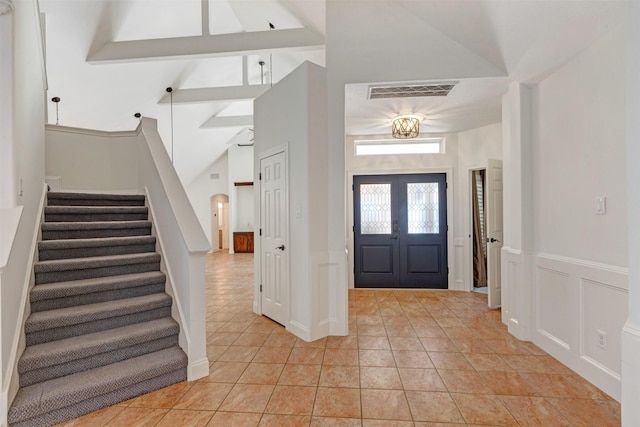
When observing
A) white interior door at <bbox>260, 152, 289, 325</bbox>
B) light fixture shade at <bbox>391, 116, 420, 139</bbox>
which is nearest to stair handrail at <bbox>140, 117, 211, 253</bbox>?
white interior door at <bbox>260, 152, 289, 325</bbox>

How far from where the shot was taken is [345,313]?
3.16 m

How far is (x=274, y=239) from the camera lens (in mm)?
3531

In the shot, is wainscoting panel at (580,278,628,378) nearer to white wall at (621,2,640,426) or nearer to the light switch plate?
the light switch plate

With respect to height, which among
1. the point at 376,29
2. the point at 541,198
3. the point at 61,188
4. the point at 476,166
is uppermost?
the point at 376,29

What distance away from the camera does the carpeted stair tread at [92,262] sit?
2.40 m

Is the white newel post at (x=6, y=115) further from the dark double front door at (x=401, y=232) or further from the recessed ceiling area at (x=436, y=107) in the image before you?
the dark double front door at (x=401, y=232)

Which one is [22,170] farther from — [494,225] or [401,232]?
[494,225]

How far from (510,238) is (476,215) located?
189 cm

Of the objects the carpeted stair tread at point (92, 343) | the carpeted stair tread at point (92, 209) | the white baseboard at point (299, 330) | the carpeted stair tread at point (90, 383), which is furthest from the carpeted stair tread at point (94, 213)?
the white baseboard at point (299, 330)

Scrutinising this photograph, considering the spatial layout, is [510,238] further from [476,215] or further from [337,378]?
[337,378]

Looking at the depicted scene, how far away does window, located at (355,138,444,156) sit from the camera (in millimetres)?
5105

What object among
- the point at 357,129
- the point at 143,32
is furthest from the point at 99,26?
the point at 357,129

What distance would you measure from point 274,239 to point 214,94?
4.97 m

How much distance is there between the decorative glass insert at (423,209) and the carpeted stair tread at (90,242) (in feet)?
12.8
